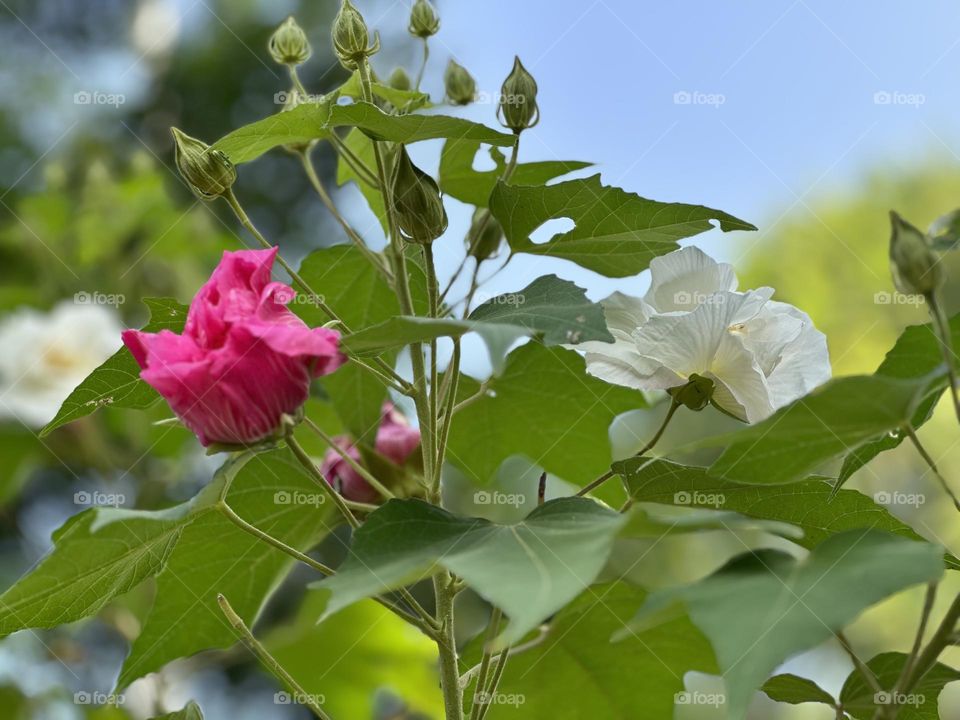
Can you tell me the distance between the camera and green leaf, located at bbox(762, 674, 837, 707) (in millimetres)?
501

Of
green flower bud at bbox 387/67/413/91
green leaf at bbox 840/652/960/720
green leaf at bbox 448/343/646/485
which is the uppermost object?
green flower bud at bbox 387/67/413/91

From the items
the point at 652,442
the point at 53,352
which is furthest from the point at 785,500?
the point at 53,352

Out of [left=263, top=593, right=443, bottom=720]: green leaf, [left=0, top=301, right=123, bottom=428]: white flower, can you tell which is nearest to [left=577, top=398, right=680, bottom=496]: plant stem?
[left=263, top=593, right=443, bottom=720]: green leaf

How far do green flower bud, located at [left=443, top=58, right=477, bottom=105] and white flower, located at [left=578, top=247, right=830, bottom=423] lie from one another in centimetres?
21

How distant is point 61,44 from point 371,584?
11.9ft

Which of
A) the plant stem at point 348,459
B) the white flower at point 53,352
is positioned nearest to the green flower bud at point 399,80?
the plant stem at point 348,459

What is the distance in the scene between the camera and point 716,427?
450 centimetres

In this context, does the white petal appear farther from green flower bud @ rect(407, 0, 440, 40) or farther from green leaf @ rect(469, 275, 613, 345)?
green flower bud @ rect(407, 0, 440, 40)

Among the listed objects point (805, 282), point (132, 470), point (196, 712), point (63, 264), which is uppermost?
point (805, 282)

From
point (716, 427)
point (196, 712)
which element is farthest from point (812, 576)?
point (716, 427)

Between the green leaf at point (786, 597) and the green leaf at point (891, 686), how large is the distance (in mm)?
96

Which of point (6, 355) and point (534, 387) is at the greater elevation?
point (6, 355)

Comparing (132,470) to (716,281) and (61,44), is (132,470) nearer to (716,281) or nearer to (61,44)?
(716,281)

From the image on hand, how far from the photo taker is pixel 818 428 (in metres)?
0.41
